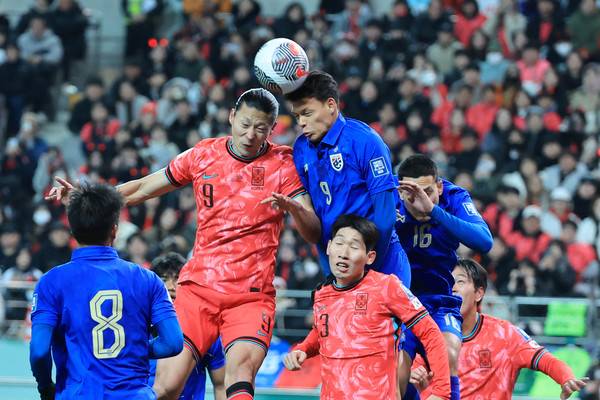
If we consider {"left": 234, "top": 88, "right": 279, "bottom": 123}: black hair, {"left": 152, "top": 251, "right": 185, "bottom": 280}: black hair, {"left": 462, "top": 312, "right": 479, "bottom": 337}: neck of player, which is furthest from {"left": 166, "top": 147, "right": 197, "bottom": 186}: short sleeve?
{"left": 462, "top": 312, "right": 479, "bottom": 337}: neck of player

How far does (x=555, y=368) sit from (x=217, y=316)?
2286mm

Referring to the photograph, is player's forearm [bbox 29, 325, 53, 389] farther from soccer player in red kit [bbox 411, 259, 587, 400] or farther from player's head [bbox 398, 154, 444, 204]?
soccer player in red kit [bbox 411, 259, 587, 400]

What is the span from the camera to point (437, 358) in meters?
6.80

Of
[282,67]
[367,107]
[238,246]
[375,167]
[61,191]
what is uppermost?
[367,107]

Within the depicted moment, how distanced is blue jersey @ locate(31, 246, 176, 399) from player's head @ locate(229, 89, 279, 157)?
161cm

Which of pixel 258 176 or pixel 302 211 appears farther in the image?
pixel 258 176

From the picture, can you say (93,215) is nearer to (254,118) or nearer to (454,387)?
(254,118)

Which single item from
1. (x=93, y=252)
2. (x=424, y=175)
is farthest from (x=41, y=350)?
(x=424, y=175)

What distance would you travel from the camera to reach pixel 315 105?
7105mm

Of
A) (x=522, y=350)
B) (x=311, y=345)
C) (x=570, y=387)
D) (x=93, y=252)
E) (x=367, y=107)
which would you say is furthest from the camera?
(x=367, y=107)

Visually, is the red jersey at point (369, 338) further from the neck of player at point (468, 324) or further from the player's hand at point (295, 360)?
the neck of player at point (468, 324)

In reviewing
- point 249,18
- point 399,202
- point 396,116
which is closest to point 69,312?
point 399,202

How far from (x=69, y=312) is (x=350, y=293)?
5.87ft

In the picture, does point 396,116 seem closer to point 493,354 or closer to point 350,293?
point 493,354
